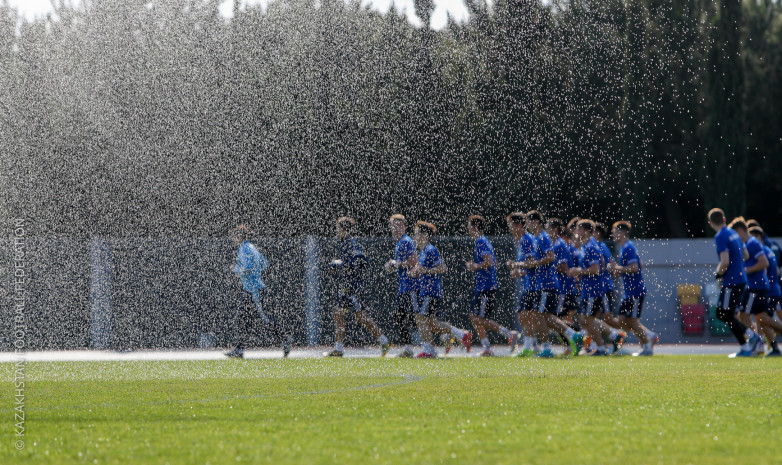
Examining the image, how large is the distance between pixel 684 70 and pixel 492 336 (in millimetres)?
8280

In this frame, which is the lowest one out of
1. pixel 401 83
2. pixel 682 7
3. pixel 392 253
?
pixel 392 253

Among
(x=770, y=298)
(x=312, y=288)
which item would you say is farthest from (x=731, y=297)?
(x=312, y=288)

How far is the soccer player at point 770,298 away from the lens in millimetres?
15219

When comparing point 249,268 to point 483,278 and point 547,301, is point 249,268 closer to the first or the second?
point 483,278

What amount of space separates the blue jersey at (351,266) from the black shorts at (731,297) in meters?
5.17

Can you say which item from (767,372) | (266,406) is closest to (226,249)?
(767,372)

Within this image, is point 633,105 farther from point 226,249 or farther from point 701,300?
point 226,249

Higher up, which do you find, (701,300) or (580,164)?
(580,164)

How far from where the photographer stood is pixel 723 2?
25.2 metres

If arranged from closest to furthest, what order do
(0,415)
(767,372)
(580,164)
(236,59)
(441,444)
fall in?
(441,444) → (0,415) → (767,372) → (236,59) → (580,164)

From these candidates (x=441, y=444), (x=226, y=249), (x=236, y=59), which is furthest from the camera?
(x=236, y=59)

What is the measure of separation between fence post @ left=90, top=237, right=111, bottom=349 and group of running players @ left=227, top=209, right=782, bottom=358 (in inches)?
194

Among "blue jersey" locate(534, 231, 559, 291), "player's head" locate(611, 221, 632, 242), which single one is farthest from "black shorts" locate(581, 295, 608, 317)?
"blue jersey" locate(534, 231, 559, 291)

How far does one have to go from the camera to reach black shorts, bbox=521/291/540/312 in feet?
51.6
